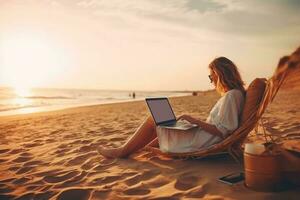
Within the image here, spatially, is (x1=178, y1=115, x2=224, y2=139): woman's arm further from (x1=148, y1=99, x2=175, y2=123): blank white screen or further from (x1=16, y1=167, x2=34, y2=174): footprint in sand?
(x1=16, y1=167, x2=34, y2=174): footprint in sand

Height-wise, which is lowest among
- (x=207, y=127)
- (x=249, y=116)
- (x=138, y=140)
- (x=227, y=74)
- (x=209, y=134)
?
(x=138, y=140)

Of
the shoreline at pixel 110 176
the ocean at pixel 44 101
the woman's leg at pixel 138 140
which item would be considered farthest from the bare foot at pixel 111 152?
the ocean at pixel 44 101

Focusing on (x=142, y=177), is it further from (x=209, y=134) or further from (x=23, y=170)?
(x=23, y=170)

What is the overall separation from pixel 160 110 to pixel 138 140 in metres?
0.56

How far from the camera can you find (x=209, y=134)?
380 cm

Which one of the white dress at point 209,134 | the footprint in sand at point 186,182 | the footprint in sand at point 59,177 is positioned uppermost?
the white dress at point 209,134

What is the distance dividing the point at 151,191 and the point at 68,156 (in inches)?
89.1

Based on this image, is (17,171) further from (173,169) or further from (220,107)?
(220,107)

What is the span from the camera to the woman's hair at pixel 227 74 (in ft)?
12.3

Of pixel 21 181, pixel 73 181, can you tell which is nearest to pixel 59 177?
pixel 73 181

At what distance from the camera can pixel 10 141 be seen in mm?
6715

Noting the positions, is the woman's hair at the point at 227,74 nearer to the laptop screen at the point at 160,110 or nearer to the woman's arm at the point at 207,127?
the woman's arm at the point at 207,127

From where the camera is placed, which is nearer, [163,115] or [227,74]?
[227,74]

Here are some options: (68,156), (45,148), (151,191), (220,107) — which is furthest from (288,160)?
(45,148)
